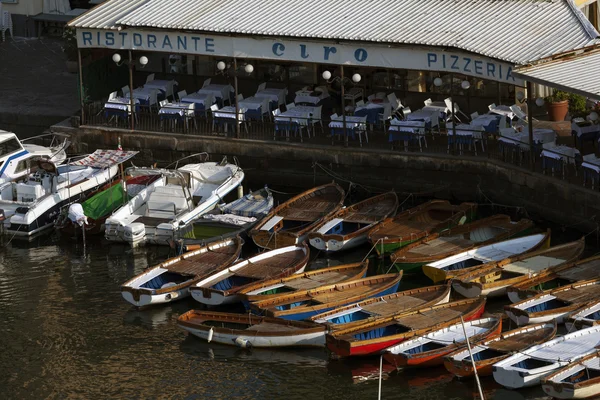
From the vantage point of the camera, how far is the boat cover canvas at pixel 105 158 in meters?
51.8

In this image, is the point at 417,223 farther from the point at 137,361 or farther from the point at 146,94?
the point at 146,94

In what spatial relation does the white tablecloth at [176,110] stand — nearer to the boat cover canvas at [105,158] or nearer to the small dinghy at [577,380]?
the boat cover canvas at [105,158]

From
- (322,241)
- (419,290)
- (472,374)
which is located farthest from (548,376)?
(322,241)

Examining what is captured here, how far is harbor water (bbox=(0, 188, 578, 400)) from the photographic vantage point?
123 feet

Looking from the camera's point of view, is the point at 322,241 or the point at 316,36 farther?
the point at 316,36

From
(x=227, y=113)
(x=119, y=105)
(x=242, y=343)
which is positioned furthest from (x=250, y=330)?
(x=119, y=105)

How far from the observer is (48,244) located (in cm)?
4850

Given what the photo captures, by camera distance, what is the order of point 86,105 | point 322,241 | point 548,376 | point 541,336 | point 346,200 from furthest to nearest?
point 86,105 < point 346,200 < point 322,241 < point 541,336 < point 548,376

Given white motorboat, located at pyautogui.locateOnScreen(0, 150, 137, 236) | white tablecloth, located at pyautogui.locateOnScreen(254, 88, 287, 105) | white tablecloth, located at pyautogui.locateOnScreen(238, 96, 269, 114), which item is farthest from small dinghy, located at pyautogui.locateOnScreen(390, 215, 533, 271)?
white motorboat, located at pyautogui.locateOnScreen(0, 150, 137, 236)

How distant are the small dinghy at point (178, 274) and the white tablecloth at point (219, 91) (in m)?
10.3

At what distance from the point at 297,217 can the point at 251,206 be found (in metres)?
1.71

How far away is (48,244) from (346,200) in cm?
954

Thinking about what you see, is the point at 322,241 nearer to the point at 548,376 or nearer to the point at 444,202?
the point at 444,202

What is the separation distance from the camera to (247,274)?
1716 inches
